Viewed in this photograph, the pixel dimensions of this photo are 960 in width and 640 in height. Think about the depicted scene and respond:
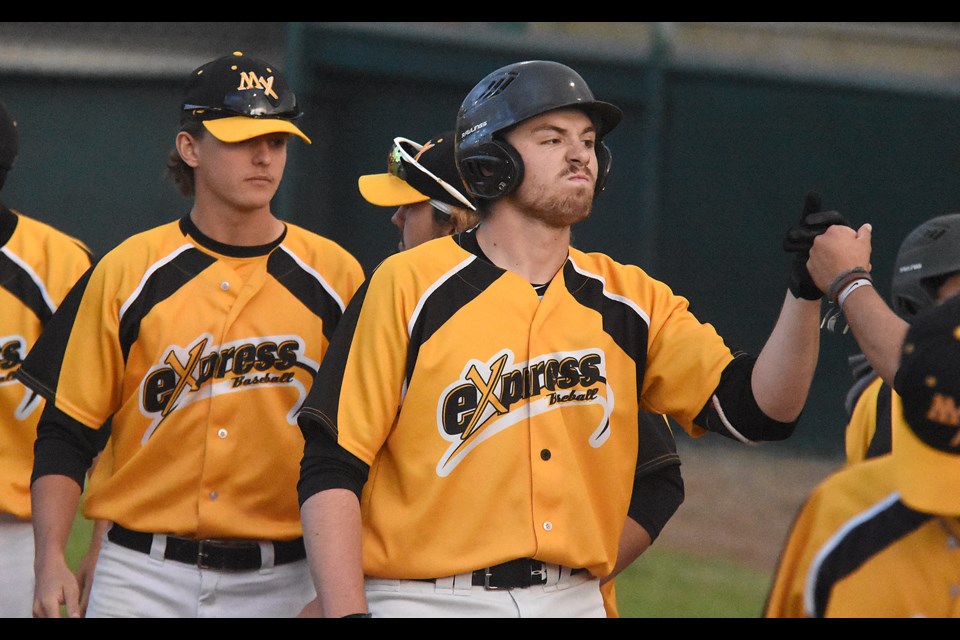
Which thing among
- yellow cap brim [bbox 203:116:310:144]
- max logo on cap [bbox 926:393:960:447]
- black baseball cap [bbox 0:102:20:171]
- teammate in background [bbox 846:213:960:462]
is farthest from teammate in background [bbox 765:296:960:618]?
black baseball cap [bbox 0:102:20:171]

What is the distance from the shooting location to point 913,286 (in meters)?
3.90

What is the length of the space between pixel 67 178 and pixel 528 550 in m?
8.94

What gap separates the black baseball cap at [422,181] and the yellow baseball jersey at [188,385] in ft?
1.47

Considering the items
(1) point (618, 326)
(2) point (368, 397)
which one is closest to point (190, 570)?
(2) point (368, 397)

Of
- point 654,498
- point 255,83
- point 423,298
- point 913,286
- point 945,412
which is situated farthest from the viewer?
point 255,83

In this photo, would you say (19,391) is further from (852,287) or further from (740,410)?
(852,287)

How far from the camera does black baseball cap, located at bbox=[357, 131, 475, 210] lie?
413 cm

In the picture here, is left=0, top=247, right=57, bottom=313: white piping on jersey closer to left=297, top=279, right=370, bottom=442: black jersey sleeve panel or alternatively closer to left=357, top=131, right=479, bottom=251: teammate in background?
left=357, top=131, right=479, bottom=251: teammate in background

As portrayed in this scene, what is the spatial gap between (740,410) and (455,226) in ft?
3.92

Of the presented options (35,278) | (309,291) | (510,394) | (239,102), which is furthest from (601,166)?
(35,278)

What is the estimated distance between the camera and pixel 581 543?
3240 millimetres

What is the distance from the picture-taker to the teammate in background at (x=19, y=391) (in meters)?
4.45
